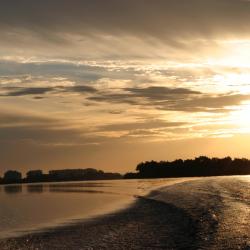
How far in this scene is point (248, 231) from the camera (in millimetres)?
20734

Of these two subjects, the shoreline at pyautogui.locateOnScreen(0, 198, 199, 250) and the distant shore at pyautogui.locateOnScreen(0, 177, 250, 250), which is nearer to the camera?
the distant shore at pyautogui.locateOnScreen(0, 177, 250, 250)

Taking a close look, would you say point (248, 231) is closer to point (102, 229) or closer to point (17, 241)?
point (102, 229)

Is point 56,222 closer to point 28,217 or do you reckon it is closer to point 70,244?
point 28,217

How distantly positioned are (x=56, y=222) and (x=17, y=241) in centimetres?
852

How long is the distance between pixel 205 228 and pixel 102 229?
562 centimetres

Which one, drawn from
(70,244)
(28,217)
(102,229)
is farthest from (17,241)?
(28,217)

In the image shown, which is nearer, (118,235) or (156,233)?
(156,233)

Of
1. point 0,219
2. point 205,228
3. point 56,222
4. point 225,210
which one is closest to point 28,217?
point 0,219

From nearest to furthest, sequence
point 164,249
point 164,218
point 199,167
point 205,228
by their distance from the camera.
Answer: point 164,249 → point 205,228 → point 164,218 → point 199,167

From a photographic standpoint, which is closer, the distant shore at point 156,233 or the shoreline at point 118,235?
the distant shore at point 156,233

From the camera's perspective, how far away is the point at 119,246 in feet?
65.8

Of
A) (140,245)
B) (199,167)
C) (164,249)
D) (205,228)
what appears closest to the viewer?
(164,249)

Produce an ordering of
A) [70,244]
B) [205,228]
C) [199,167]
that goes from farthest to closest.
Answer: [199,167], [205,228], [70,244]

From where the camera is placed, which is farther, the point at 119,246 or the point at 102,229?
the point at 102,229
